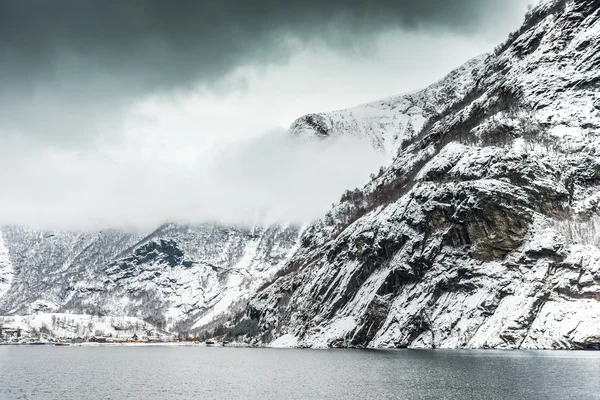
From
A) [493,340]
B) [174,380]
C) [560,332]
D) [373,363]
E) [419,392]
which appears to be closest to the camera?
[419,392]

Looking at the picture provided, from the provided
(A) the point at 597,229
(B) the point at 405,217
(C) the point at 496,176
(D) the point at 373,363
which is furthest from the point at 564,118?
(D) the point at 373,363

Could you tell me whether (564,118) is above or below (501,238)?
above

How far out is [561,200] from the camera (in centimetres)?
16350

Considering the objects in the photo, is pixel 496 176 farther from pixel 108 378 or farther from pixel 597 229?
pixel 108 378

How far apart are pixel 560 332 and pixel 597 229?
34.4 m

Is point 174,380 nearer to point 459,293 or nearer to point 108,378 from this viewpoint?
point 108,378

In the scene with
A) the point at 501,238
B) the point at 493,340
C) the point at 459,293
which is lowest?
the point at 493,340

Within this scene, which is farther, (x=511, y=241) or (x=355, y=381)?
(x=511, y=241)

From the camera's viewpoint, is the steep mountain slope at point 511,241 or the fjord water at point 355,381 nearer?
the fjord water at point 355,381

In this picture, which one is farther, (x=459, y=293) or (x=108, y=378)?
(x=459, y=293)

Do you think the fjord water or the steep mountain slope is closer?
the fjord water

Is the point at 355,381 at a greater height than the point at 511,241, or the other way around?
the point at 511,241

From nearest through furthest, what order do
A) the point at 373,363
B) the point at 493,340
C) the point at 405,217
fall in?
the point at 373,363, the point at 493,340, the point at 405,217

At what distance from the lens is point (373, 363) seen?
121 metres
